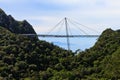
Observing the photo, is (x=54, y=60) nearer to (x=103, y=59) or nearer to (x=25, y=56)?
(x=25, y=56)

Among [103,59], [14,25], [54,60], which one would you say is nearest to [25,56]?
[54,60]

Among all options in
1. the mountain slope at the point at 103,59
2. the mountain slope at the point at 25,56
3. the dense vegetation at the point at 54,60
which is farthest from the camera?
the mountain slope at the point at 25,56

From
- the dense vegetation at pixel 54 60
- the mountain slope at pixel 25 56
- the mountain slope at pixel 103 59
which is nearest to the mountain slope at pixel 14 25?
the dense vegetation at pixel 54 60

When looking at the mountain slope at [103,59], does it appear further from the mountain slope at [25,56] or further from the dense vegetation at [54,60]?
the mountain slope at [25,56]

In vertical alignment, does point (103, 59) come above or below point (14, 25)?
below

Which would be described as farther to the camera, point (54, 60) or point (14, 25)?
point (14, 25)

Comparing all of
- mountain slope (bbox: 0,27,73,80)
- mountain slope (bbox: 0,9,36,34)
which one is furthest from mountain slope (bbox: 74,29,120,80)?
mountain slope (bbox: 0,9,36,34)

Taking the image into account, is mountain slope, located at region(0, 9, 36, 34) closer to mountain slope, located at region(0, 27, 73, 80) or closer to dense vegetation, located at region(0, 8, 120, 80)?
dense vegetation, located at region(0, 8, 120, 80)
